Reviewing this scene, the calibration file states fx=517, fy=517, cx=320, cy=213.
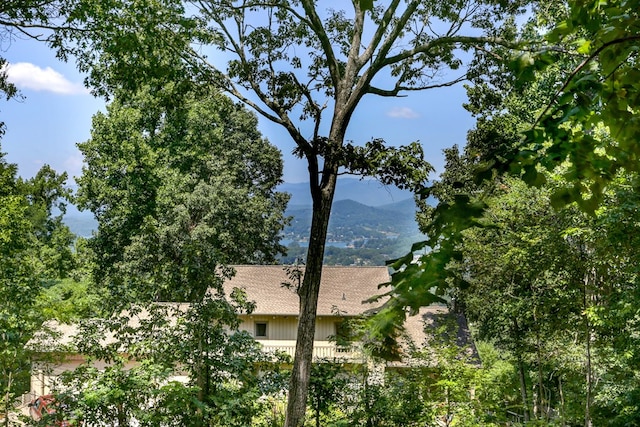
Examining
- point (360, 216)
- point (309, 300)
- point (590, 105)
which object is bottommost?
point (309, 300)

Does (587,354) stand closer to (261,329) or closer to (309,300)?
(309,300)

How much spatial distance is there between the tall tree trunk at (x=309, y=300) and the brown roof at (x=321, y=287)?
8.29 metres

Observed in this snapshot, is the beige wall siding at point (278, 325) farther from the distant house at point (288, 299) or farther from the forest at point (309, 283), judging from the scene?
the forest at point (309, 283)

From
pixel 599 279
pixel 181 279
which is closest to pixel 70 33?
pixel 181 279

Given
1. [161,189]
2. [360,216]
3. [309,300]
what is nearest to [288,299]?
[161,189]

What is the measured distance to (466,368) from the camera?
18.7 feet

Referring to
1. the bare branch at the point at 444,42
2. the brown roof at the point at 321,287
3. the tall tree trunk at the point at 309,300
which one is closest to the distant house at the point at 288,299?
the brown roof at the point at 321,287

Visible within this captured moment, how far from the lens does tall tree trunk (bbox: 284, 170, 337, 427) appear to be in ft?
16.8

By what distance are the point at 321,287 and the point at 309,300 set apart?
9.26 meters

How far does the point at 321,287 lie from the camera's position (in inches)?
570

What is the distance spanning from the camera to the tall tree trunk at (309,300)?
16.8ft

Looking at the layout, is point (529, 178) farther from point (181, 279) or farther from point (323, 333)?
point (323, 333)

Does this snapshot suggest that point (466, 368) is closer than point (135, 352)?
No

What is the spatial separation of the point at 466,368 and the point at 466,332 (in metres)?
6.80
